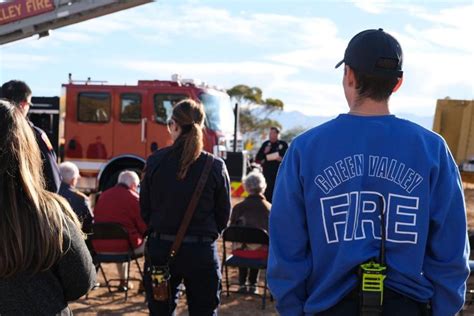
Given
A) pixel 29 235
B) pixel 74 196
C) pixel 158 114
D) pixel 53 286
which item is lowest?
pixel 74 196

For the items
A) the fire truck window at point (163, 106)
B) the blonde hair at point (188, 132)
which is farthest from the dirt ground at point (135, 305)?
the fire truck window at point (163, 106)

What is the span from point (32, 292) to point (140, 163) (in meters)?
10.5

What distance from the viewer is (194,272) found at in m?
3.99

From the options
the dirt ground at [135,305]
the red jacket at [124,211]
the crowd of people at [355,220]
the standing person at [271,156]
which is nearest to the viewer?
the crowd of people at [355,220]

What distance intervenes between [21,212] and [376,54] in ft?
4.04

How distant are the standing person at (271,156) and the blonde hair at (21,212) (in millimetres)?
8866

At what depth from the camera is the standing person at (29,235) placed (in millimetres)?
1952

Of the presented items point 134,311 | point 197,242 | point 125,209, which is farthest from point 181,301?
point 197,242

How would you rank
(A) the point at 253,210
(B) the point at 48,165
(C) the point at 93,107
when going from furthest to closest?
(C) the point at 93,107 → (A) the point at 253,210 → (B) the point at 48,165

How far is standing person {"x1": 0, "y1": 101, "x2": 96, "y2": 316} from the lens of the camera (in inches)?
76.9

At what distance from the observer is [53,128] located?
1317cm

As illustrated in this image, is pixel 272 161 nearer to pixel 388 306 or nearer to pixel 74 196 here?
pixel 74 196

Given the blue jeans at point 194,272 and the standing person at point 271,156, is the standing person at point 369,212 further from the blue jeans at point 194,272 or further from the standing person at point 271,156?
the standing person at point 271,156

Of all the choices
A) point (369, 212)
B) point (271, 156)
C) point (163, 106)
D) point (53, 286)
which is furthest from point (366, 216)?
point (163, 106)
